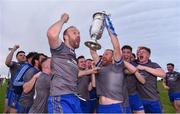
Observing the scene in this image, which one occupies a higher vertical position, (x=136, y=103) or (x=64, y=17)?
(x=64, y=17)

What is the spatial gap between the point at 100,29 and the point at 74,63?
1.06 m

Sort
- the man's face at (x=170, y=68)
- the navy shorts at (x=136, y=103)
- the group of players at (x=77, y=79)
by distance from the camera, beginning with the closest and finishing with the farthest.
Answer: the group of players at (x=77, y=79), the navy shorts at (x=136, y=103), the man's face at (x=170, y=68)

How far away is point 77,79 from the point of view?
7.35 metres

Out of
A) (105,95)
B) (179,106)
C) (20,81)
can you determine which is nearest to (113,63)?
(105,95)

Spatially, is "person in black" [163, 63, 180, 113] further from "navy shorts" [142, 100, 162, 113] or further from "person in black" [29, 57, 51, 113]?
"person in black" [29, 57, 51, 113]

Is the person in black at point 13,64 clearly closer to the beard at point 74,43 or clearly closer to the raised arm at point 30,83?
the raised arm at point 30,83

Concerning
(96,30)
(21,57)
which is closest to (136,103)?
(96,30)

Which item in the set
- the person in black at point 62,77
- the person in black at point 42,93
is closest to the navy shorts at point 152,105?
the person in black at point 42,93

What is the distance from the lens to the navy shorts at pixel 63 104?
21.3ft

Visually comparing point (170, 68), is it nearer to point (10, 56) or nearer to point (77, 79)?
point (10, 56)

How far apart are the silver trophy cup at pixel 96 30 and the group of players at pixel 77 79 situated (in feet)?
0.67

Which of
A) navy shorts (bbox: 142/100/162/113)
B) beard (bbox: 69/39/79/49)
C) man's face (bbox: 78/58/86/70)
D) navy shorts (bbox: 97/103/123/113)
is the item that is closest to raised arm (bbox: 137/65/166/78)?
navy shorts (bbox: 142/100/162/113)

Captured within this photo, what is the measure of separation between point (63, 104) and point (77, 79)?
92 centimetres

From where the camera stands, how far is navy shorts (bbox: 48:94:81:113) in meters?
6.50
